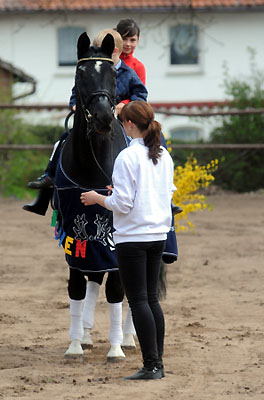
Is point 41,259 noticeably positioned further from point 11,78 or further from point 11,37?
point 11,37

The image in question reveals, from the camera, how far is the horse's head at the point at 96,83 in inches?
200

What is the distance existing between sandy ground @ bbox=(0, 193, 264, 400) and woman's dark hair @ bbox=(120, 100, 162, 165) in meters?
1.40

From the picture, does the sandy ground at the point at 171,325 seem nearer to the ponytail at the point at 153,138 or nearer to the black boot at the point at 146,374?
the black boot at the point at 146,374

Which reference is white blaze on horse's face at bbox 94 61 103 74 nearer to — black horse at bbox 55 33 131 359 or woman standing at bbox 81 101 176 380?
black horse at bbox 55 33 131 359

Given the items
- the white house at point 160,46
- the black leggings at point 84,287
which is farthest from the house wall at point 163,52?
the black leggings at point 84,287

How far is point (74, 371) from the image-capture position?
5.38 metres

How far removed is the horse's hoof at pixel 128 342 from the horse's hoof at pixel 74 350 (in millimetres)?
468

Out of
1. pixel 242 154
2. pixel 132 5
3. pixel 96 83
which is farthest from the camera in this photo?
pixel 132 5

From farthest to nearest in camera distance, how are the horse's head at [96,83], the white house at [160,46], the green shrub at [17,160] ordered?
the white house at [160,46], the green shrub at [17,160], the horse's head at [96,83]

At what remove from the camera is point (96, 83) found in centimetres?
524

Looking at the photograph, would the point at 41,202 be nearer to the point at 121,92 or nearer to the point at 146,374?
the point at 121,92

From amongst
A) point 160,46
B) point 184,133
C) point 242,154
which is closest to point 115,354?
point 242,154

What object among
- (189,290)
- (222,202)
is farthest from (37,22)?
(189,290)

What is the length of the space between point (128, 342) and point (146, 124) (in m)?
1.98
